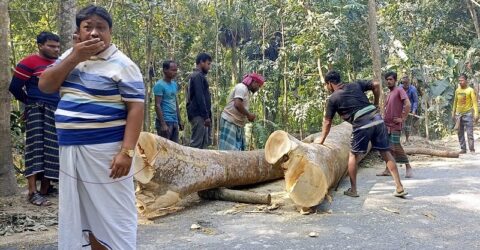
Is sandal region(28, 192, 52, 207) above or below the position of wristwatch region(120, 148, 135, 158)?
below

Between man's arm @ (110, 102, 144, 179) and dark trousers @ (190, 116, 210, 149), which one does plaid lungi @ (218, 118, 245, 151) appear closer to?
dark trousers @ (190, 116, 210, 149)

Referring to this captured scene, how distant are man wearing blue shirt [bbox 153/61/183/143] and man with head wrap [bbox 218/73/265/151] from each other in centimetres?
86

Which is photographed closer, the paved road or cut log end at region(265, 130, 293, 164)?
the paved road

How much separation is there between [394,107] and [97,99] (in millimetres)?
6309

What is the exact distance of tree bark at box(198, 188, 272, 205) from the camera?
5.35m

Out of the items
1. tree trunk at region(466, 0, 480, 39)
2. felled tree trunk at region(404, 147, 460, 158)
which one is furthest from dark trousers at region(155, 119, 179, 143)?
tree trunk at region(466, 0, 480, 39)

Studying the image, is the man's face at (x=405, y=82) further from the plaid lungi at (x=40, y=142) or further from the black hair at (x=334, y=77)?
the plaid lungi at (x=40, y=142)

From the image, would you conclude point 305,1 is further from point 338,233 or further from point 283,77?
point 338,233

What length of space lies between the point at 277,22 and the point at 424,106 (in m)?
6.00

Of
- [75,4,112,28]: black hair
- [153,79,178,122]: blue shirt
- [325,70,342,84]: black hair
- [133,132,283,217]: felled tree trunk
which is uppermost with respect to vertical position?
[75,4,112,28]: black hair

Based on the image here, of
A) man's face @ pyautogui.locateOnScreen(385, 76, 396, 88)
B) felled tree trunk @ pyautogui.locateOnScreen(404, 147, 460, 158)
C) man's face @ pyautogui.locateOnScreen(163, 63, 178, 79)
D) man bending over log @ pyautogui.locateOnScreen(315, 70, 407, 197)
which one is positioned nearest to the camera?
man bending over log @ pyautogui.locateOnScreen(315, 70, 407, 197)

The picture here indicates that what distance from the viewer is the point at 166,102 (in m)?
7.06

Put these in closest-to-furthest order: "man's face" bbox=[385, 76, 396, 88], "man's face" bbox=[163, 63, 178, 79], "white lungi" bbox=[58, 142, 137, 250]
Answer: "white lungi" bbox=[58, 142, 137, 250] → "man's face" bbox=[163, 63, 178, 79] → "man's face" bbox=[385, 76, 396, 88]

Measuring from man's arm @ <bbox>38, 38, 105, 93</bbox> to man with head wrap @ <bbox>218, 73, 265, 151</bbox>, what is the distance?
13.2ft
